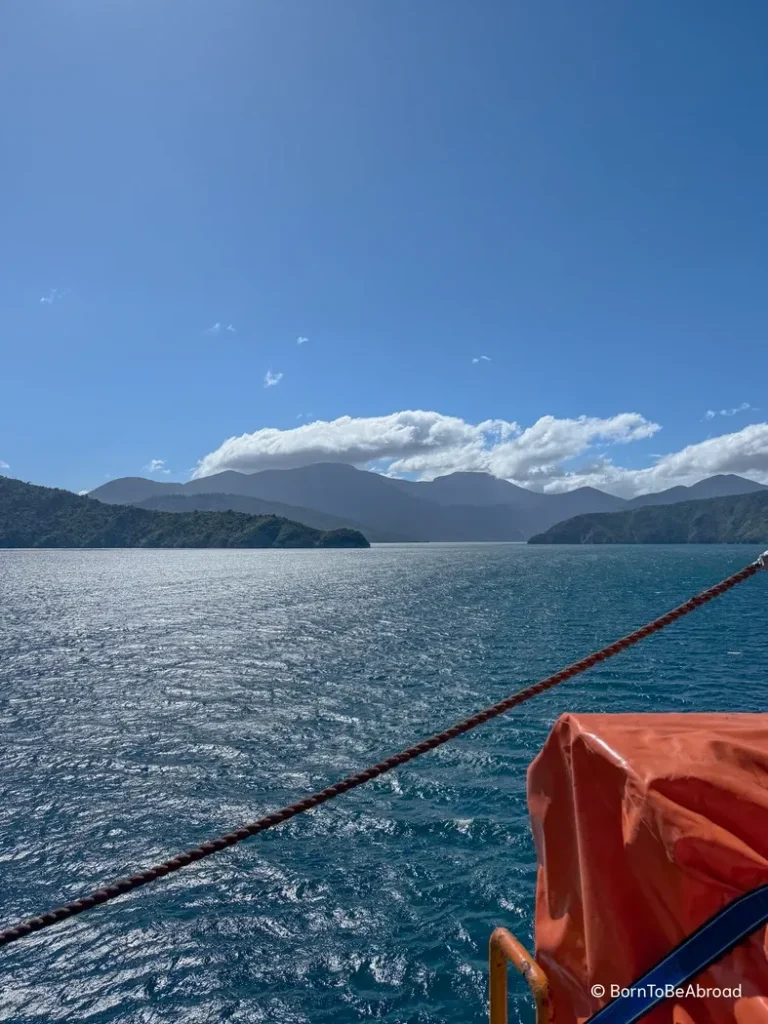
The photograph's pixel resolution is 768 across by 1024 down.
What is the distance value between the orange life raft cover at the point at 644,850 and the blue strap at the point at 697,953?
37mm

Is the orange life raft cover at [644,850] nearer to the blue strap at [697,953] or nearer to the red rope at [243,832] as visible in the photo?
the blue strap at [697,953]

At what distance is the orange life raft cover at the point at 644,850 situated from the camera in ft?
8.73

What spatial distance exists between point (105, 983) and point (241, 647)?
103 ft

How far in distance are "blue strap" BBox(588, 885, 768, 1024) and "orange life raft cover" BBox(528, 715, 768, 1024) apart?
0.12ft

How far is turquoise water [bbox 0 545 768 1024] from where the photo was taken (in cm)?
993

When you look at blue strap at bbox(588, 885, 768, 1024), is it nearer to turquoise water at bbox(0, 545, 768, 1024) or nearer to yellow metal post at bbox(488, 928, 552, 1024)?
yellow metal post at bbox(488, 928, 552, 1024)

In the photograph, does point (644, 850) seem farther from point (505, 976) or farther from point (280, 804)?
point (280, 804)

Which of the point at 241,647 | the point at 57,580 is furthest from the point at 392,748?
the point at 57,580

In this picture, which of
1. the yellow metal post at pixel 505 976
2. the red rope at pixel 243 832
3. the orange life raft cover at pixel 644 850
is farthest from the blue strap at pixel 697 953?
the red rope at pixel 243 832

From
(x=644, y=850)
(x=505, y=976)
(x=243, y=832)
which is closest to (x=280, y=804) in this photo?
(x=243, y=832)

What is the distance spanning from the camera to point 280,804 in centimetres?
1614

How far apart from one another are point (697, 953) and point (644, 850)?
424 millimetres

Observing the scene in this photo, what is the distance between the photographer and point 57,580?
103875 millimetres

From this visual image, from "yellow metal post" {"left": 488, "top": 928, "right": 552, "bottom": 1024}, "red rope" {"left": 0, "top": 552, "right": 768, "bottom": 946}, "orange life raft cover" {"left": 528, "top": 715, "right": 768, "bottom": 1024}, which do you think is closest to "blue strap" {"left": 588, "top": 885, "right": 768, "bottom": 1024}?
"orange life raft cover" {"left": 528, "top": 715, "right": 768, "bottom": 1024}
